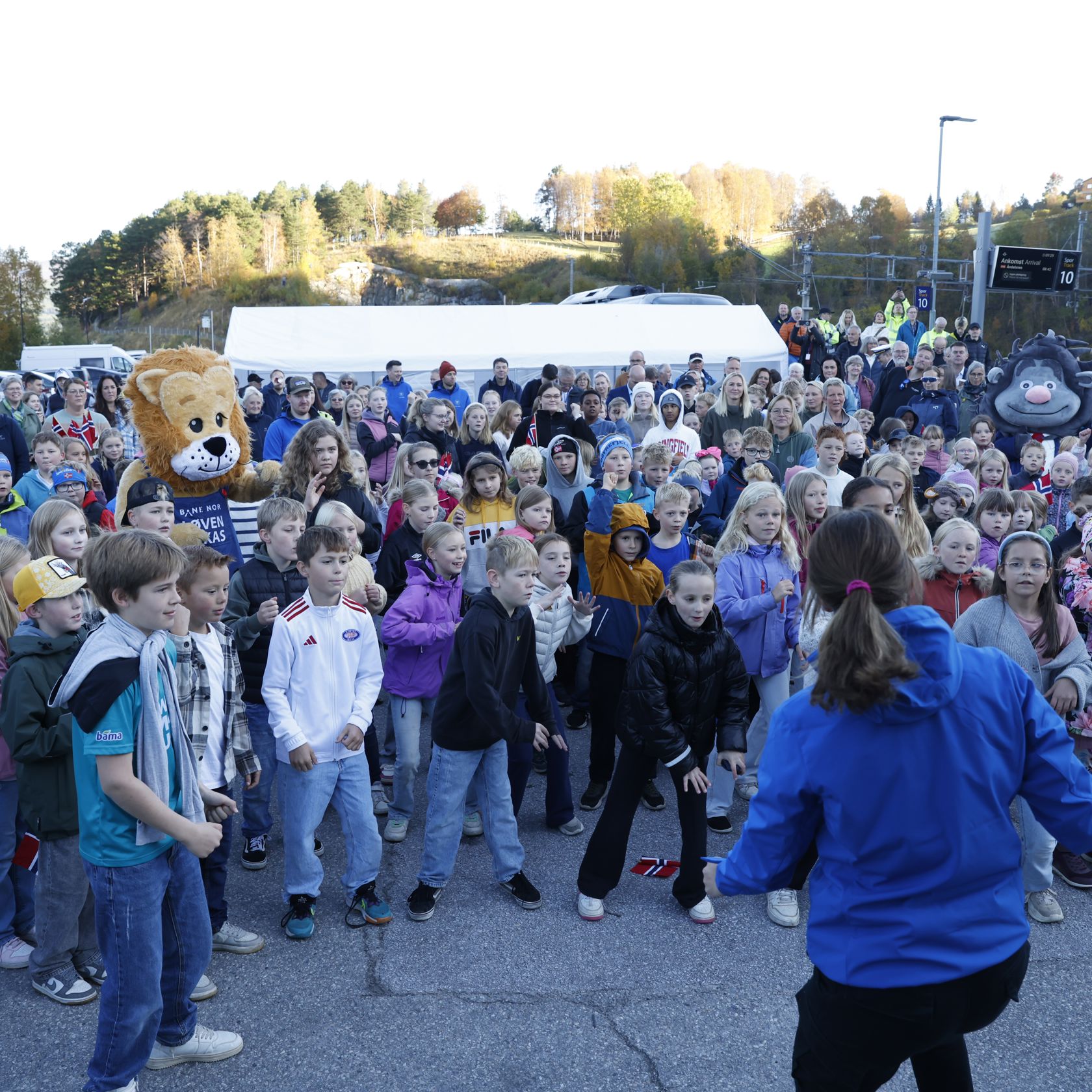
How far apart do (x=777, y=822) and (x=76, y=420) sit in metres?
8.96

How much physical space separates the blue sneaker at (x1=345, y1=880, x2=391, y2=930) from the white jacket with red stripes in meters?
0.55

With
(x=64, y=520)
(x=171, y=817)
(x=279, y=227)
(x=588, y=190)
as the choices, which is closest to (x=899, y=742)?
(x=171, y=817)

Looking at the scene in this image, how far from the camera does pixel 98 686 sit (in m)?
2.55

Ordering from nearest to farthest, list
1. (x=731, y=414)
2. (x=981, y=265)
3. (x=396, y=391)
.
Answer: (x=731, y=414) → (x=396, y=391) → (x=981, y=265)

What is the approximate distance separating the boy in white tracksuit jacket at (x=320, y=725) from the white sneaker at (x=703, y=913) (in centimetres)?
125

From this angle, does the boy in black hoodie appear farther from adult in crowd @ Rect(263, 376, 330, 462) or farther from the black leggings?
adult in crowd @ Rect(263, 376, 330, 462)

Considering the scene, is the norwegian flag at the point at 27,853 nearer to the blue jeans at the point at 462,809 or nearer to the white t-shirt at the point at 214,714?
the white t-shirt at the point at 214,714

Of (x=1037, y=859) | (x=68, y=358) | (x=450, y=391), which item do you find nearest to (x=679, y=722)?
(x=1037, y=859)

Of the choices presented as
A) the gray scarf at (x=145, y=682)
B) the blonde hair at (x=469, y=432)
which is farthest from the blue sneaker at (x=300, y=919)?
the blonde hair at (x=469, y=432)

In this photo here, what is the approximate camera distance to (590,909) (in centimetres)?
396

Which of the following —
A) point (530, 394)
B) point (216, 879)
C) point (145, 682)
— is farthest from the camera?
point (530, 394)

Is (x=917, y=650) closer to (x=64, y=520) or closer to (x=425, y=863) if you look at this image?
(x=425, y=863)

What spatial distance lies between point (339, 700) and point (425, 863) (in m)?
0.78

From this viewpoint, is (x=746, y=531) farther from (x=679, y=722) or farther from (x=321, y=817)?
(x=321, y=817)
